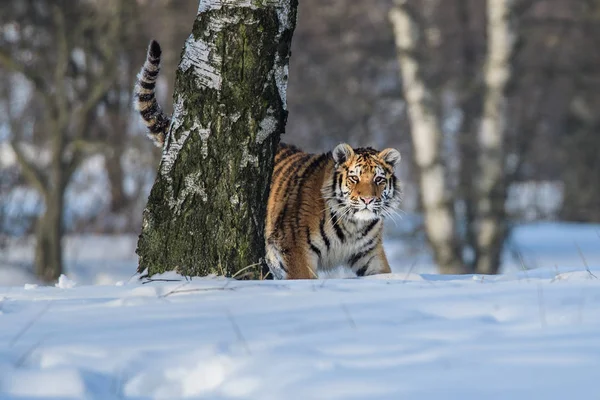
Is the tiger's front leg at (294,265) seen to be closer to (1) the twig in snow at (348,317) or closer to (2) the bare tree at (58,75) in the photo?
(1) the twig in snow at (348,317)

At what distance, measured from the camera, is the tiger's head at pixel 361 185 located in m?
6.72

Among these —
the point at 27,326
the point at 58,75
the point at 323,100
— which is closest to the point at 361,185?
the point at 27,326

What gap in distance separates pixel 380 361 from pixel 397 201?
3744 mm

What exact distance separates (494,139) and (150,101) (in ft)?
21.2

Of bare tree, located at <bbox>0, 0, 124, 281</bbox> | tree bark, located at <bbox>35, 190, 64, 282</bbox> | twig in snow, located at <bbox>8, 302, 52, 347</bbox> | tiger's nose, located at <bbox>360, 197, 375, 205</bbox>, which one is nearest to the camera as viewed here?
twig in snow, located at <bbox>8, 302, 52, 347</bbox>

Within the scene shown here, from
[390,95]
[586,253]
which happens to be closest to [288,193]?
[390,95]

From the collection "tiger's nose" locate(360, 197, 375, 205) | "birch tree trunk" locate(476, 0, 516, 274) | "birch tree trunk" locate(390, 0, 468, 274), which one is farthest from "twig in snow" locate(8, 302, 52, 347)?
"birch tree trunk" locate(476, 0, 516, 274)

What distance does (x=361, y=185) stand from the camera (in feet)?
22.1

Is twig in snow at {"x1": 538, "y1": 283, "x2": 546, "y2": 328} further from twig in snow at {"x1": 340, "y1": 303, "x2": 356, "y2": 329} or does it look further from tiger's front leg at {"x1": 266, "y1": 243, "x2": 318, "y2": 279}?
tiger's front leg at {"x1": 266, "y1": 243, "x2": 318, "y2": 279}

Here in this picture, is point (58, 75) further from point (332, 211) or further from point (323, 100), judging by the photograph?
point (332, 211)

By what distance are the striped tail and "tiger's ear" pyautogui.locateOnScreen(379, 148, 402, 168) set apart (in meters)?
1.51

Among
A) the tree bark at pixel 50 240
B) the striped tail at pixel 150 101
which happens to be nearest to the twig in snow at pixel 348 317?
the striped tail at pixel 150 101

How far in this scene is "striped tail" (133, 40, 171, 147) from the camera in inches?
239

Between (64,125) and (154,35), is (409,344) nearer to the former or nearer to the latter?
(64,125)
